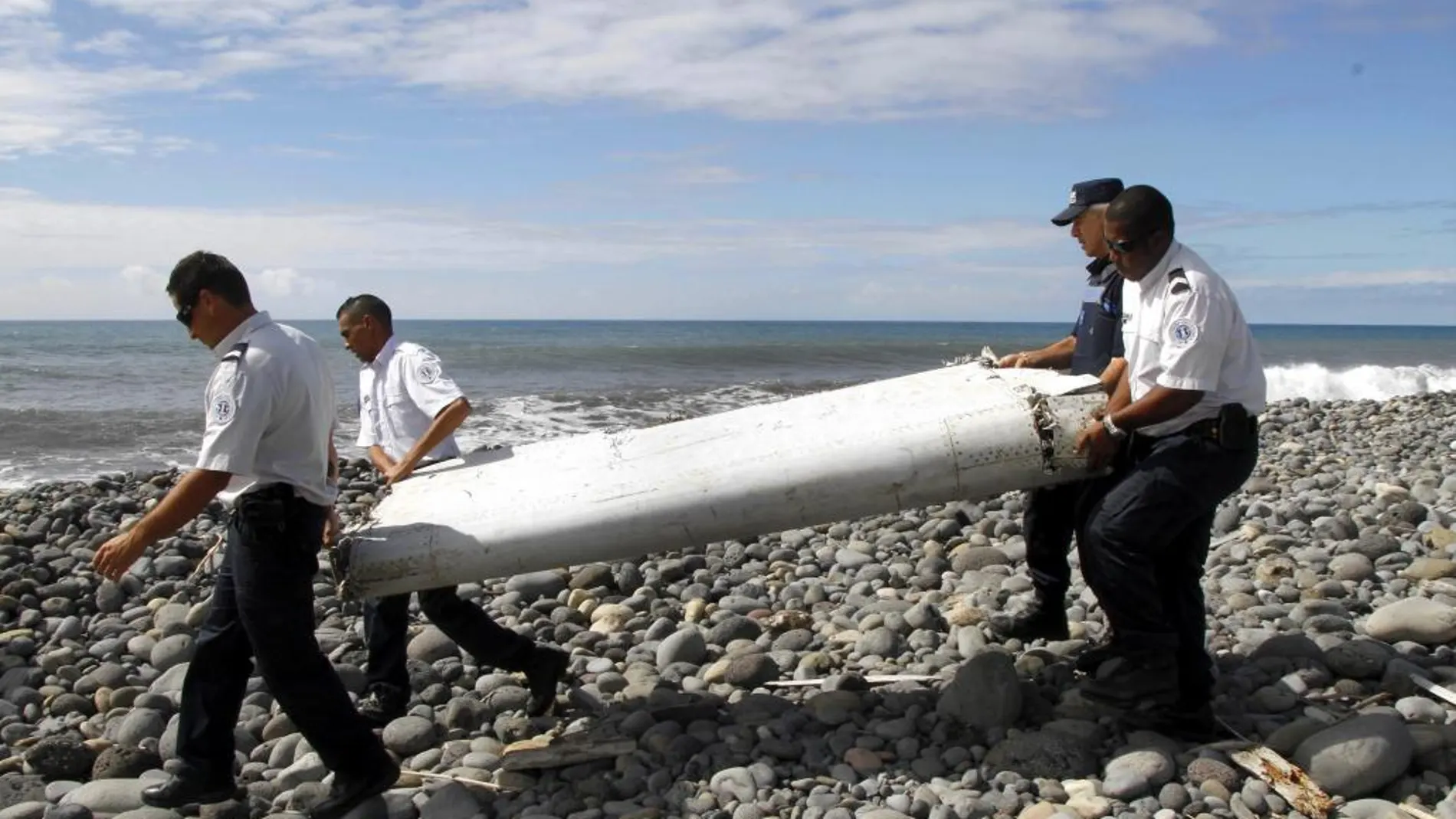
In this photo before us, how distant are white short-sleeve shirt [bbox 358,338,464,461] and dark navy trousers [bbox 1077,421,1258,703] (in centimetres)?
252

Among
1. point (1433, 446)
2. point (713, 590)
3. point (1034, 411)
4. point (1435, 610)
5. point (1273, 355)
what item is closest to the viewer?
point (1034, 411)

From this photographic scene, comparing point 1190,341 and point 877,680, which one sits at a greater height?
point 1190,341

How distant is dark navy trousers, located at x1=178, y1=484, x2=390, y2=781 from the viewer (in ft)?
12.8

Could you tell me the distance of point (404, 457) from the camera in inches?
195

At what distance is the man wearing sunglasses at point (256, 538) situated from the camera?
Result: 147 inches

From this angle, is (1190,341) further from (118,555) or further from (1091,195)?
(118,555)

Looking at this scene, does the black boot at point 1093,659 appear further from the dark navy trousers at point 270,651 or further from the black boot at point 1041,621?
the dark navy trousers at point 270,651

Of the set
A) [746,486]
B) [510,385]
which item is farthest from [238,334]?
[510,385]

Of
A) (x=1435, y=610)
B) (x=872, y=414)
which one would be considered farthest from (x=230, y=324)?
(x=1435, y=610)

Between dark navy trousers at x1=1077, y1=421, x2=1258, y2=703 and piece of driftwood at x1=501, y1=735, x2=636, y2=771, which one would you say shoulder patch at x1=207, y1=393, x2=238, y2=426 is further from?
dark navy trousers at x1=1077, y1=421, x2=1258, y2=703

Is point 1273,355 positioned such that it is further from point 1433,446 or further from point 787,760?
point 787,760

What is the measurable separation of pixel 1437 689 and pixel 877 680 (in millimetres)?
2060

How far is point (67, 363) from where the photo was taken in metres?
33.6

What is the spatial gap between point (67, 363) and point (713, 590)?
1271 inches
